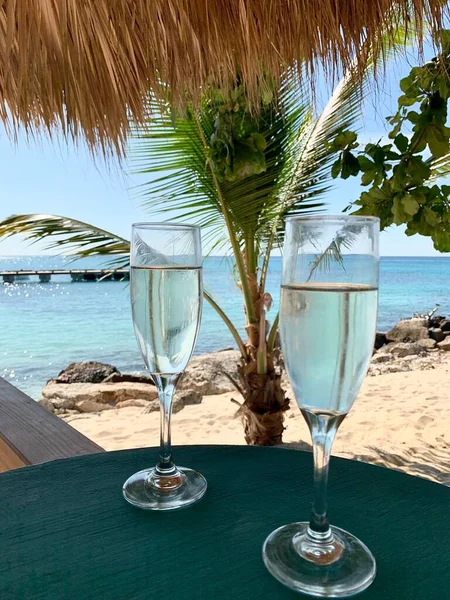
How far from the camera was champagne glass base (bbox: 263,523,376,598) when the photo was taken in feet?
A: 1.58

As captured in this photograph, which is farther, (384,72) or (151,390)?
(151,390)

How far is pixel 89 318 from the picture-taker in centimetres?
1959

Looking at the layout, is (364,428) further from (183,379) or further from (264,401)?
(183,379)

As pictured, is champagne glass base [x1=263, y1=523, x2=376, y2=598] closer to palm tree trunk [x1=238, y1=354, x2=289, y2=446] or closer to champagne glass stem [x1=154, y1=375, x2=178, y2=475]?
champagne glass stem [x1=154, y1=375, x2=178, y2=475]

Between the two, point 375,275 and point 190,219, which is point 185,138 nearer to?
point 190,219

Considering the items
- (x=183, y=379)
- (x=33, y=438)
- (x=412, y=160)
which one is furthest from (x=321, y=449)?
(x=183, y=379)

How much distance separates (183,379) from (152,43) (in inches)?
242

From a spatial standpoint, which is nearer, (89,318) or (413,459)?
(413,459)

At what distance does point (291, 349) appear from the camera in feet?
1.71

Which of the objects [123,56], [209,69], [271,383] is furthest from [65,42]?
[271,383]

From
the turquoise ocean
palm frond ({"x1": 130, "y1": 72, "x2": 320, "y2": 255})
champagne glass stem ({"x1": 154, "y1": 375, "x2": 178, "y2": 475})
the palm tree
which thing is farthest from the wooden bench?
palm frond ({"x1": 130, "y1": 72, "x2": 320, "y2": 255})

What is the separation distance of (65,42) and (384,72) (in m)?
0.89

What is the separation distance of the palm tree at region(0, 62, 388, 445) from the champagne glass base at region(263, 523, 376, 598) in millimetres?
1946

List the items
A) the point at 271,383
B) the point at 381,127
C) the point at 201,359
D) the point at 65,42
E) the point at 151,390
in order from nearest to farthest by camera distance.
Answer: the point at 65,42 < the point at 381,127 < the point at 271,383 < the point at 151,390 < the point at 201,359
